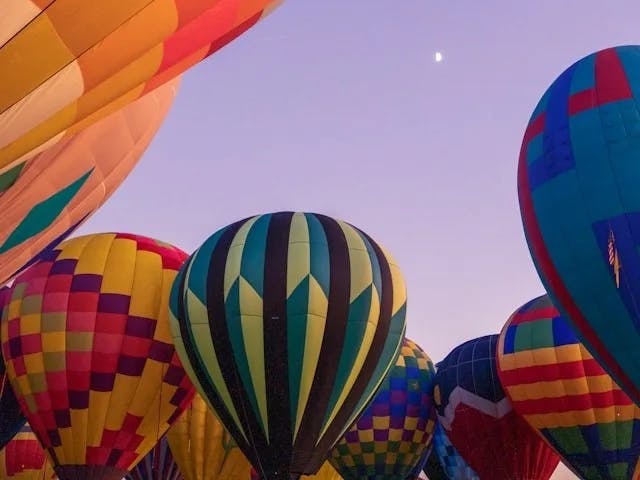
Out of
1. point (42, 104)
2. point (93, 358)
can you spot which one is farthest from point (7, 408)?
point (42, 104)

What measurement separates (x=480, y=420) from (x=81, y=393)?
30.1 ft

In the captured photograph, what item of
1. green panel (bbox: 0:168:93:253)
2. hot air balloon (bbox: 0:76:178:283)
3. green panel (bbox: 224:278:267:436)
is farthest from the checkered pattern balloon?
green panel (bbox: 0:168:93:253)

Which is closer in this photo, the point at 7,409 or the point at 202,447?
the point at 7,409

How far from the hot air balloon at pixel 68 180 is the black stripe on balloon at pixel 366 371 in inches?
181

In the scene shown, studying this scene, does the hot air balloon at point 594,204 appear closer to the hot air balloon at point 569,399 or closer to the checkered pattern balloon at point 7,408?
the hot air balloon at point 569,399

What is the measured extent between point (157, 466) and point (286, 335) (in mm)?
9798

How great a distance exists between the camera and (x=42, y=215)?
21.4 ft

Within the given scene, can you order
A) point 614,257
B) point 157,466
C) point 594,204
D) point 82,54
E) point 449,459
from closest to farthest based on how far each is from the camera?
point 82,54 < point 614,257 < point 594,204 < point 157,466 < point 449,459

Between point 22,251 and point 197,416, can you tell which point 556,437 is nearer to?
point 197,416

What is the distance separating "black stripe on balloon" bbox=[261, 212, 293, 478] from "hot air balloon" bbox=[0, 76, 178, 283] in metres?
3.15

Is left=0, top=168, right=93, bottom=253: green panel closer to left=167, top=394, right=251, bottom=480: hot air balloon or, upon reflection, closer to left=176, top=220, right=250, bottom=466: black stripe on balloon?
left=176, top=220, right=250, bottom=466: black stripe on balloon

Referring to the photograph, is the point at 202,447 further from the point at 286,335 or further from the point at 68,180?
the point at 68,180

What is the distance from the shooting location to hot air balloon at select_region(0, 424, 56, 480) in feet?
74.4

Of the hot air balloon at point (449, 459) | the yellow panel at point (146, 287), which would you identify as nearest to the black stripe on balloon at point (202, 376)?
the yellow panel at point (146, 287)
